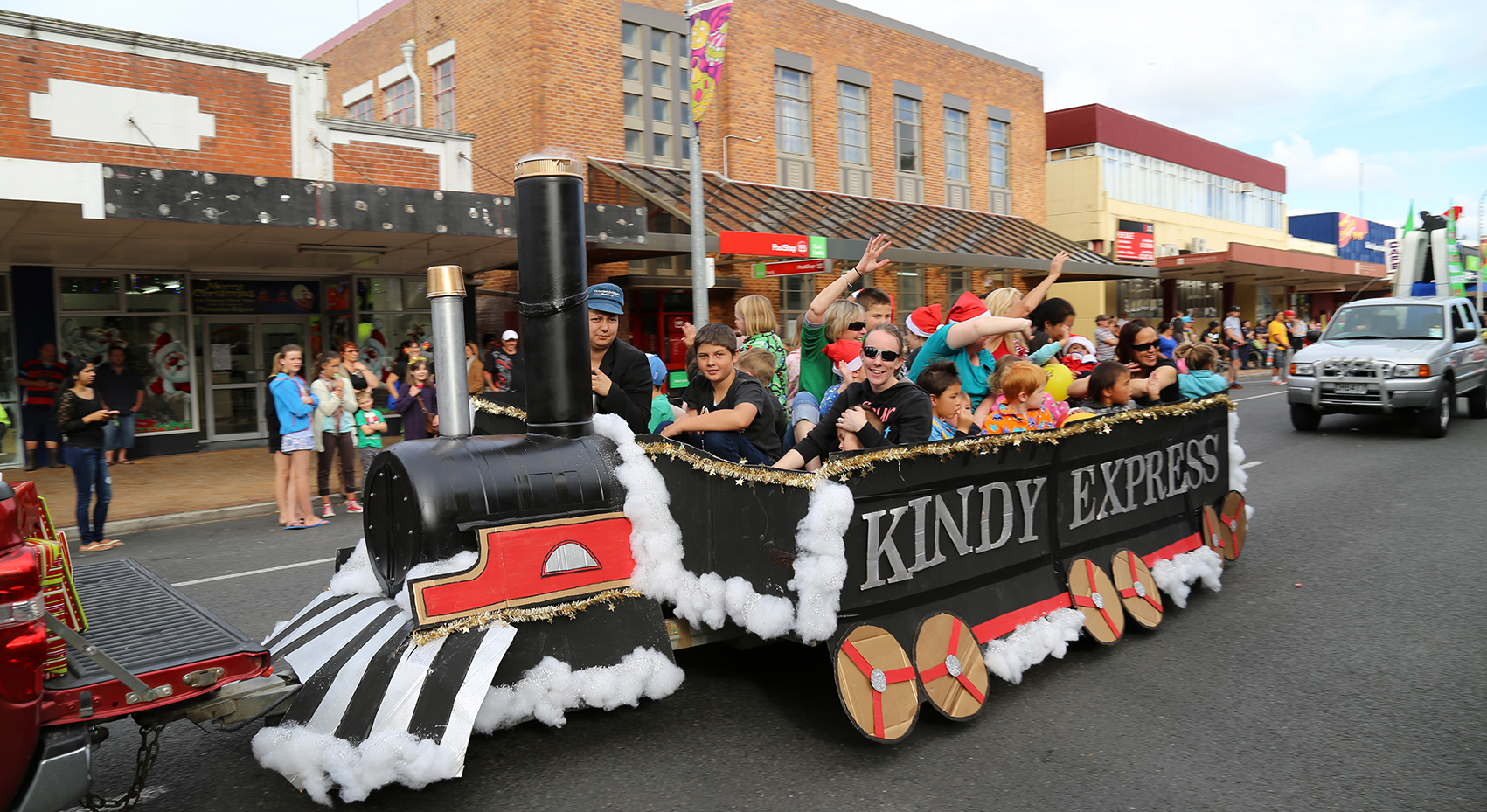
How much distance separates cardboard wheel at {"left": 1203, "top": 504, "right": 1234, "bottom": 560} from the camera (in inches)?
230

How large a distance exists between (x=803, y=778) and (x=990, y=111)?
89.2 feet

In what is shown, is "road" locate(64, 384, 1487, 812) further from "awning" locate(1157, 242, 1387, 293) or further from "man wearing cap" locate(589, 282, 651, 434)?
"awning" locate(1157, 242, 1387, 293)

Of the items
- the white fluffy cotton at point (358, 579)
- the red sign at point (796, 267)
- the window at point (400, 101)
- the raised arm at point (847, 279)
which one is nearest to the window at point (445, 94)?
the window at point (400, 101)

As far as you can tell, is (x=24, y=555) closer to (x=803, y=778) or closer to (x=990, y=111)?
(x=803, y=778)

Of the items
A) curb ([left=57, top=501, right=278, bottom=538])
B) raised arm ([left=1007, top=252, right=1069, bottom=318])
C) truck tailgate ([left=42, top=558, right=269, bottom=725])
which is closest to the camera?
truck tailgate ([left=42, top=558, right=269, bottom=725])

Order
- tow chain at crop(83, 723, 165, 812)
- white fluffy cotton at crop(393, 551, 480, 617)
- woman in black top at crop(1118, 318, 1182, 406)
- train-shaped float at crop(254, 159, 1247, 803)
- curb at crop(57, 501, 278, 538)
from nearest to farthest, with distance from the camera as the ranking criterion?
tow chain at crop(83, 723, 165, 812) → train-shaped float at crop(254, 159, 1247, 803) → white fluffy cotton at crop(393, 551, 480, 617) → woman in black top at crop(1118, 318, 1182, 406) → curb at crop(57, 501, 278, 538)

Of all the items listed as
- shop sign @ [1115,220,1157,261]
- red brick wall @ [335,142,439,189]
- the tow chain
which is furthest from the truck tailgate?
shop sign @ [1115,220,1157,261]

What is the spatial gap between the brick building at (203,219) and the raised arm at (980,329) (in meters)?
8.97

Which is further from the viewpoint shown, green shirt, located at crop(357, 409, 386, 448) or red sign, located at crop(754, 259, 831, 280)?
red sign, located at crop(754, 259, 831, 280)

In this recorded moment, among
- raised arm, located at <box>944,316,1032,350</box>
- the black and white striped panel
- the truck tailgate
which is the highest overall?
raised arm, located at <box>944,316,1032,350</box>

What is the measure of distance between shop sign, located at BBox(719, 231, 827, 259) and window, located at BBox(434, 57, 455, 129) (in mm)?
7736

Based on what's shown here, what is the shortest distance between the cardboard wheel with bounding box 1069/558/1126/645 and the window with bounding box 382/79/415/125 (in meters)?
20.3

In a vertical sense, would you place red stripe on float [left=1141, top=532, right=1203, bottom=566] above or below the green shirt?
below

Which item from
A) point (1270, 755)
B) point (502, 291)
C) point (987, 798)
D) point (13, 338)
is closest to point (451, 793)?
point (987, 798)
